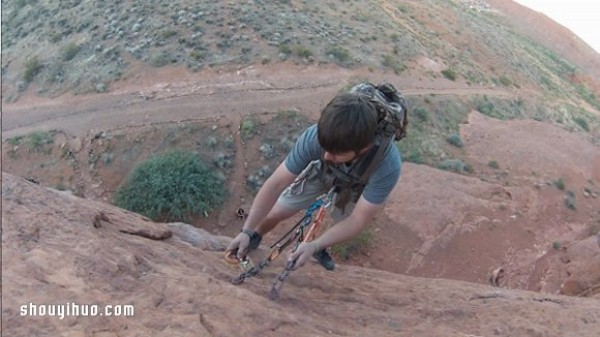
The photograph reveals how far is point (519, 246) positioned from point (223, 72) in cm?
803

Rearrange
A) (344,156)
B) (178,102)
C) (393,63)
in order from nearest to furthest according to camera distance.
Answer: (344,156) < (178,102) < (393,63)

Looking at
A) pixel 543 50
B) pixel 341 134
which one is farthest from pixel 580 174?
pixel 543 50

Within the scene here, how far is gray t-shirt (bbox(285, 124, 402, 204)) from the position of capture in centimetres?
368

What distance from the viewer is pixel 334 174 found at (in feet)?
12.8

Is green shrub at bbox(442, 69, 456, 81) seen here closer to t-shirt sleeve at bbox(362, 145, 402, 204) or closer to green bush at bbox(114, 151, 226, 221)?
green bush at bbox(114, 151, 226, 221)

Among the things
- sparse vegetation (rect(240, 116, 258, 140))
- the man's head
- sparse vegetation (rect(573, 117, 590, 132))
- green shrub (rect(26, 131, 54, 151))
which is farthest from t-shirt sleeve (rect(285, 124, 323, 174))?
sparse vegetation (rect(573, 117, 590, 132))

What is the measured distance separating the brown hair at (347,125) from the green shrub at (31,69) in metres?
14.9

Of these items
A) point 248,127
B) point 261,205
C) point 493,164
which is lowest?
point 248,127

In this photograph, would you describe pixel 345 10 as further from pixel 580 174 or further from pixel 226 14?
pixel 580 174

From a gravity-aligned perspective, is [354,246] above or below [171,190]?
above

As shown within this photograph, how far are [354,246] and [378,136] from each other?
6766 mm

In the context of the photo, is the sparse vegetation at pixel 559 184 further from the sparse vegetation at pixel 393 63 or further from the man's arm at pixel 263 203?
the man's arm at pixel 263 203

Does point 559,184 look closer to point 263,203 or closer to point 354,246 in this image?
point 354,246

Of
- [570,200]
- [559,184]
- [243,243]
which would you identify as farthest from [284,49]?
[243,243]
